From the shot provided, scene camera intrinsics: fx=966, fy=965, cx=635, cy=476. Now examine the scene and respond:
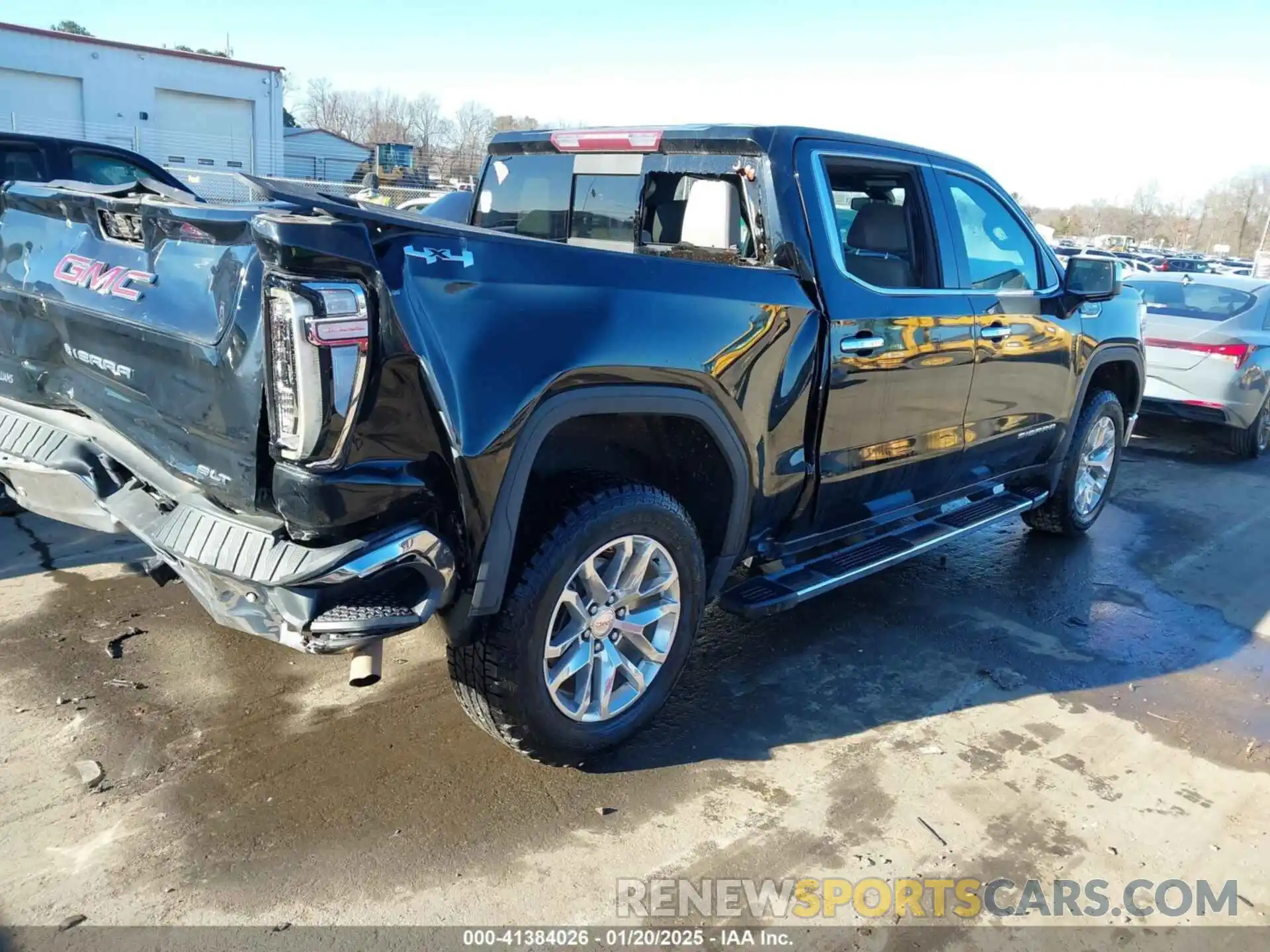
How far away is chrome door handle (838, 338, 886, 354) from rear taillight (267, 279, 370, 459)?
75.3 inches

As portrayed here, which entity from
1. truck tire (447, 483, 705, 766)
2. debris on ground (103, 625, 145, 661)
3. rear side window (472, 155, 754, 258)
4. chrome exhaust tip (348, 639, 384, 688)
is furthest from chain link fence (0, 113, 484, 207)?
chrome exhaust tip (348, 639, 384, 688)

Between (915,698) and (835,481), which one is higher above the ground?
(835,481)

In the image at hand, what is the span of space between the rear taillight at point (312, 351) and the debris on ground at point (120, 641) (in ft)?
6.34

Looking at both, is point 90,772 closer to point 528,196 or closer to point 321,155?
point 528,196

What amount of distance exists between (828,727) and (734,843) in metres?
0.84

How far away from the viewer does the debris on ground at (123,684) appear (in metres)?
3.52

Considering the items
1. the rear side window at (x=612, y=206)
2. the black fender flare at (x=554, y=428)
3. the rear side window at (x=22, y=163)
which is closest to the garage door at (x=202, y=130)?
the rear side window at (x=22, y=163)

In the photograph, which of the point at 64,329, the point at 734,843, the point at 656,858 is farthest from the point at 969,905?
the point at 64,329

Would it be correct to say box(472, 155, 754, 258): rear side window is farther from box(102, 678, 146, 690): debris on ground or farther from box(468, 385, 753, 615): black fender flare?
box(102, 678, 146, 690): debris on ground

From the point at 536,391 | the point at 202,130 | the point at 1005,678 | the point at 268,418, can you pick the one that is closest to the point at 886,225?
the point at 1005,678

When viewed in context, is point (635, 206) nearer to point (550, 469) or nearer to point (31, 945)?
point (550, 469)

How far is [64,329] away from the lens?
3.08 meters

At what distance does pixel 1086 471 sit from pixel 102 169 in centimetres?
800

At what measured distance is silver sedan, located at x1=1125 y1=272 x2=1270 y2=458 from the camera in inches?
331
